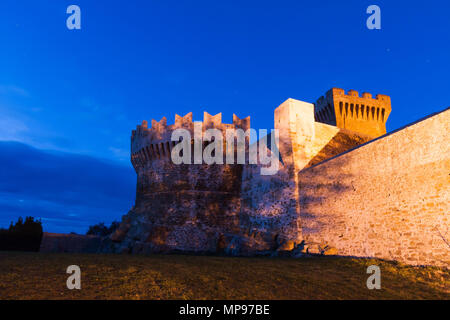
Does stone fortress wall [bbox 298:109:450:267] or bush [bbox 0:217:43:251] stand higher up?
stone fortress wall [bbox 298:109:450:267]

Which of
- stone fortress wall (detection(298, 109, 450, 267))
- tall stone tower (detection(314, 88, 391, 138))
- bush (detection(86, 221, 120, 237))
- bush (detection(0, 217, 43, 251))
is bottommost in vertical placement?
bush (detection(86, 221, 120, 237))

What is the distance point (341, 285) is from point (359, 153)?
18.7 ft

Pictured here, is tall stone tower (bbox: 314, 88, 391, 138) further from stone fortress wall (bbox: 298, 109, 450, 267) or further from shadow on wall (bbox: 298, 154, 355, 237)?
stone fortress wall (bbox: 298, 109, 450, 267)

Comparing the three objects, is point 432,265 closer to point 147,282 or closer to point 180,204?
point 147,282

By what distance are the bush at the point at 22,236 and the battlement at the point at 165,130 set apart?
8157 mm

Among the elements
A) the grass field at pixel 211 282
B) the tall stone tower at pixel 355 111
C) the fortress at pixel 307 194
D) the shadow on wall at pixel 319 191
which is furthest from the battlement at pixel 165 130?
the grass field at pixel 211 282

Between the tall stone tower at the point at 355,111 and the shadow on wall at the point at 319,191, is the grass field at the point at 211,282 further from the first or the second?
the tall stone tower at the point at 355,111

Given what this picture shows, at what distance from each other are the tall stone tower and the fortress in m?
0.13

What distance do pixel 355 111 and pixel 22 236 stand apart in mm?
27404

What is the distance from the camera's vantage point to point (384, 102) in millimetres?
27250

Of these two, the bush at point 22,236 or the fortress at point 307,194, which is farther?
the bush at point 22,236

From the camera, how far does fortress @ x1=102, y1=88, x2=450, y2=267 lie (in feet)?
26.5

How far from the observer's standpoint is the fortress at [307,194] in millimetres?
8070

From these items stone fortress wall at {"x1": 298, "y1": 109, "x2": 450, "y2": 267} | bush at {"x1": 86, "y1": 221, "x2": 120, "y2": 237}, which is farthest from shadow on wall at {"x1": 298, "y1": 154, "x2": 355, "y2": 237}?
bush at {"x1": 86, "y1": 221, "x2": 120, "y2": 237}
